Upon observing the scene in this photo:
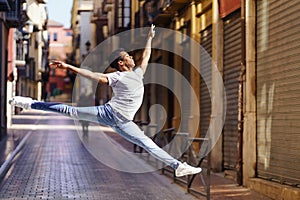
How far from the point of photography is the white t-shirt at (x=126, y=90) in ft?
21.0

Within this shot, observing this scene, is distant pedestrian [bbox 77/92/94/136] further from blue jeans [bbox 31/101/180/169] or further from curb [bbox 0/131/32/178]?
blue jeans [bbox 31/101/180/169]

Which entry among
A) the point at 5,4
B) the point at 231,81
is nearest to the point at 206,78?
the point at 231,81

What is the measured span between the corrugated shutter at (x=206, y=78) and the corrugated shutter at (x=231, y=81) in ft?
4.62

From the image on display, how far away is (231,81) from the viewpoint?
50.5 ft

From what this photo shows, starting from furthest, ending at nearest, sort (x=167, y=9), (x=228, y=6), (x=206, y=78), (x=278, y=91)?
(x=167, y=9)
(x=206, y=78)
(x=228, y=6)
(x=278, y=91)

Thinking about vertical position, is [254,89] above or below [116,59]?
below

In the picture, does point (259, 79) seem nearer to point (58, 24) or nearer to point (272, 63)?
point (272, 63)

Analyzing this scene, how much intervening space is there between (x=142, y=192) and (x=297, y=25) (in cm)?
414

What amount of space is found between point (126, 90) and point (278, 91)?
19.9 feet

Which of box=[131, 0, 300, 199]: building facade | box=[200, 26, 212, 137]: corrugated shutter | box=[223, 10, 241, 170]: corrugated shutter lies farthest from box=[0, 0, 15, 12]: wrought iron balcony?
box=[223, 10, 241, 170]: corrugated shutter

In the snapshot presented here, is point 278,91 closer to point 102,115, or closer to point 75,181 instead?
point 75,181

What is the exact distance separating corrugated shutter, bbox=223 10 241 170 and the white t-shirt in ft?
27.5

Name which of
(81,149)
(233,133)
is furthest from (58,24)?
(233,133)

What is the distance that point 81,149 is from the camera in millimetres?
21938
